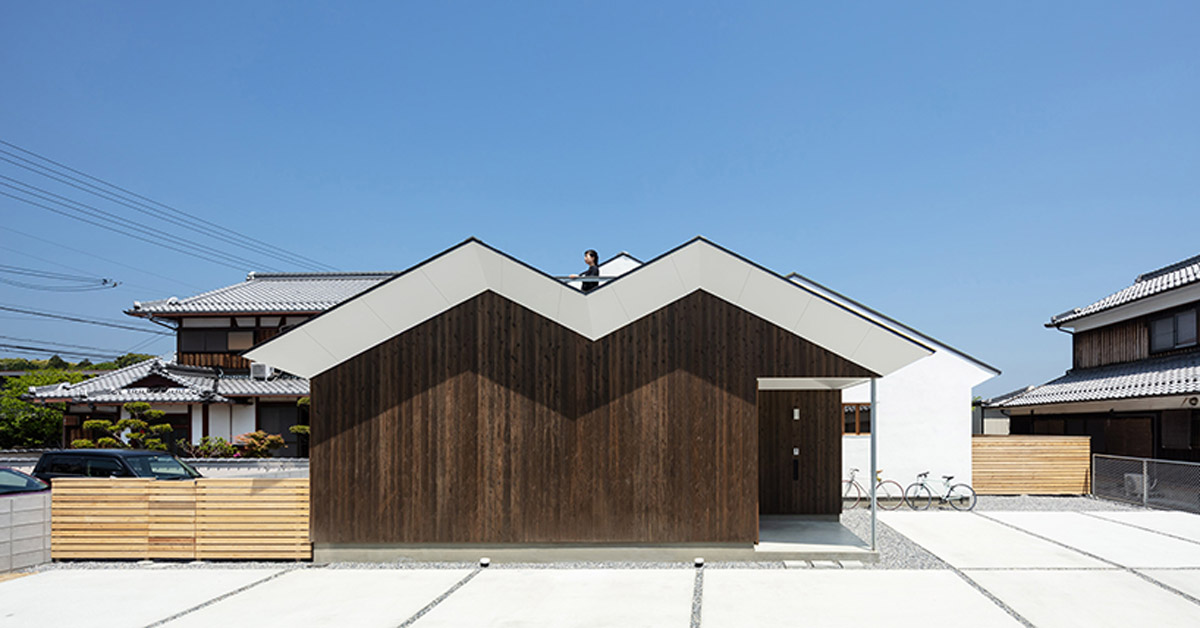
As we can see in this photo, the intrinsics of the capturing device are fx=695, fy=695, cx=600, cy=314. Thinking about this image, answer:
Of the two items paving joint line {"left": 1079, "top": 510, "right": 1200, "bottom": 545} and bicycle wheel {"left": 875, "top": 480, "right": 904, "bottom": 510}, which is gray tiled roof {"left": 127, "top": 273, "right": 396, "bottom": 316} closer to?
bicycle wheel {"left": 875, "top": 480, "right": 904, "bottom": 510}

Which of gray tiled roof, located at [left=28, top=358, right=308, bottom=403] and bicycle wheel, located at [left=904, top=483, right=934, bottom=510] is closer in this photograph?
bicycle wheel, located at [left=904, top=483, right=934, bottom=510]

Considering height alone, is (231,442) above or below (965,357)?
below

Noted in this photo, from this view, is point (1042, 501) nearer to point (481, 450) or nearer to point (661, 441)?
point (661, 441)

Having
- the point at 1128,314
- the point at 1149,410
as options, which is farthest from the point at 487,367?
the point at 1128,314

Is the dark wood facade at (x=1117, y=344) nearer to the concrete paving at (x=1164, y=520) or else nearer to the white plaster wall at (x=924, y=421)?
the concrete paving at (x=1164, y=520)

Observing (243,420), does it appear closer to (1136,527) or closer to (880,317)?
(880,317)

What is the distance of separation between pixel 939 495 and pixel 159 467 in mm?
14650

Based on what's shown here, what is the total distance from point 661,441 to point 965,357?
8298 mm

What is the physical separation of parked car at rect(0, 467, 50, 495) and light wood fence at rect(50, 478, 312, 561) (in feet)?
0.82

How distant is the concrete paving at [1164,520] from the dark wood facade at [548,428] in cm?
702

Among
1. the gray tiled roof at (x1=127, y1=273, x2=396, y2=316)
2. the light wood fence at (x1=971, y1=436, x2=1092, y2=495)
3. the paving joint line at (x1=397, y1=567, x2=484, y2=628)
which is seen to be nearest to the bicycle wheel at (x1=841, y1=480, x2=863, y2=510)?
the light wood fence at (x1=971, y1=436, x2=1092, y2=495)

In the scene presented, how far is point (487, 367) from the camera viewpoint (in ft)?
30.2

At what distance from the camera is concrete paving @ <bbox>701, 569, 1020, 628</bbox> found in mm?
6582

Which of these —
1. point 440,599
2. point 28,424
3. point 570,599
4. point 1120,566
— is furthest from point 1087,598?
point 28,424
